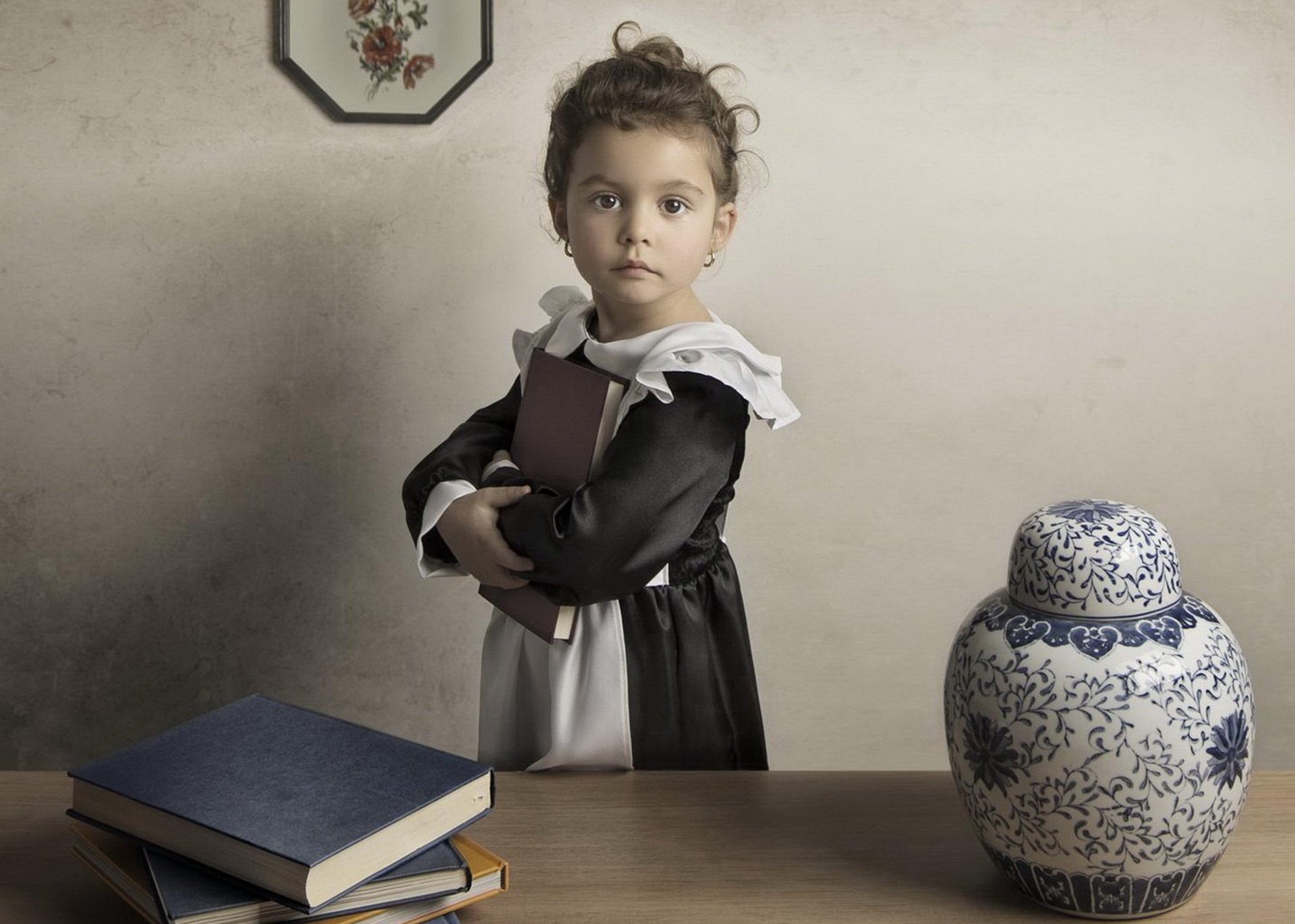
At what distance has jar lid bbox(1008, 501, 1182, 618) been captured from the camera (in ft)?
2.67

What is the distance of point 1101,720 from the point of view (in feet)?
2.56

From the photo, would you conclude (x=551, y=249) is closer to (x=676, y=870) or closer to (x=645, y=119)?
(x=645, y=119)

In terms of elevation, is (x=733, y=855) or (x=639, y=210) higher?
(x=639, y=210)

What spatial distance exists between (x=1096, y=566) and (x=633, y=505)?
46 centimetres

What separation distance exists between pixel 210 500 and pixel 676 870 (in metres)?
1.16

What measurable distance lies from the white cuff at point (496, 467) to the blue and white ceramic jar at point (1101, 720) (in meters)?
0.58

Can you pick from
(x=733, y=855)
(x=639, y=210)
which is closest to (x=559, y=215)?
(x=639, y=210)

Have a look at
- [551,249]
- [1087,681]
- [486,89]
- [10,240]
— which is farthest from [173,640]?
[1087,681]

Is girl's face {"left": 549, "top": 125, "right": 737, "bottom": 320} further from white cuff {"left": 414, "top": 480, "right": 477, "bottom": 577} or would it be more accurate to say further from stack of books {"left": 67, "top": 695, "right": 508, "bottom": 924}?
stack of books {"left": 67, "top": 695, "right": 508, "bottom": 924}

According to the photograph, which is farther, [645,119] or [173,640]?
[173,640]

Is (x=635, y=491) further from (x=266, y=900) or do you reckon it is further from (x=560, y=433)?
(x=266, y=900)

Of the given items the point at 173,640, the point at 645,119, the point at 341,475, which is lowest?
the point at 173,640

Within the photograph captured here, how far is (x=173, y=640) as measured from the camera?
74.3 inches

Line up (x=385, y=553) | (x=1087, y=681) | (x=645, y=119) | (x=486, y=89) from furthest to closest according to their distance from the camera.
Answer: (x=385, y=553)
(x=486, y=89)
(x=645, y=119)
(x=1087, y=681)
